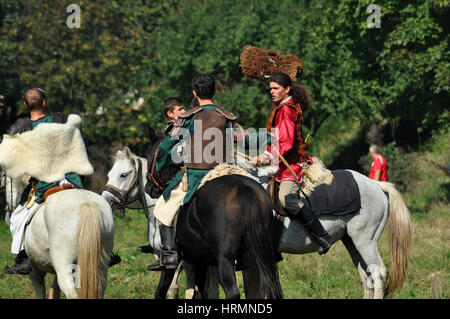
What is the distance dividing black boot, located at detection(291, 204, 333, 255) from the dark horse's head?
1766 mm

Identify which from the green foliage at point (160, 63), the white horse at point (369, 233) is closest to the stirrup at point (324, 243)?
the white horse at point (369, 233)

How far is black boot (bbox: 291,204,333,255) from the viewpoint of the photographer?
7.46m

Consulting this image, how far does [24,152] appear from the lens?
23.6ft

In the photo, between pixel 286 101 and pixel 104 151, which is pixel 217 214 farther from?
pixel 104 151

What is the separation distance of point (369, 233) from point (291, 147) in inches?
71.0

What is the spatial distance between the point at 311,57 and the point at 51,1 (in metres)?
11.0

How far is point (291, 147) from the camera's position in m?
7.18

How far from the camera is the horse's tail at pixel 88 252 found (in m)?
6.50

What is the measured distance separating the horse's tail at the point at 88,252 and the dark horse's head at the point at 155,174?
1.42 metres

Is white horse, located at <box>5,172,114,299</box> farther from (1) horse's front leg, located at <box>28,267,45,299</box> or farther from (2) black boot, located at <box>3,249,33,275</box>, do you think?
(1) horse's front leg, located at <box>28,267,45,299</box>

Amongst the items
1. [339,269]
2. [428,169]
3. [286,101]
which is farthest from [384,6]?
[286,101]

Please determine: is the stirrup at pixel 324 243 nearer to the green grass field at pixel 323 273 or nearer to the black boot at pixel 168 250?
the green grass field at pixel 323 273

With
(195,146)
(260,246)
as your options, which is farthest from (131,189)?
(260,246)

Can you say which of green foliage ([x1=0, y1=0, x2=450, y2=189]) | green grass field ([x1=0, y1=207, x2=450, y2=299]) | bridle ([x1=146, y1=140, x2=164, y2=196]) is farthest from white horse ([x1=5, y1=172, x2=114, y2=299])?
green foliage ([x1=0, y1=0, x2=450, y2=189])
